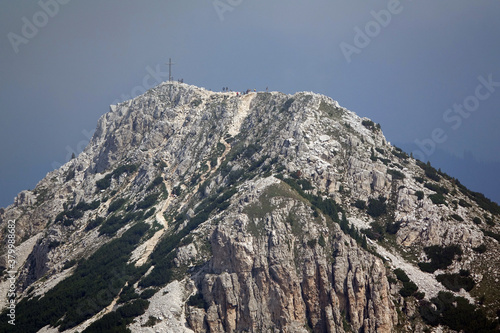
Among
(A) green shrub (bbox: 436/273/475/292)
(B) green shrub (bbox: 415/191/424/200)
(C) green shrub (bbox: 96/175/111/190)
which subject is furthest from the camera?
(C) green shrub (bbox: 96/175/111/190)

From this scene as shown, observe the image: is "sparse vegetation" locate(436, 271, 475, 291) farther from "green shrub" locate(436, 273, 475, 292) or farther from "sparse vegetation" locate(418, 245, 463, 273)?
"sparse vegetation" locate(418, 245, 463, 273)

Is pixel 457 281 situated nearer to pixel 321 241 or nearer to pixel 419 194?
pixel 419 194

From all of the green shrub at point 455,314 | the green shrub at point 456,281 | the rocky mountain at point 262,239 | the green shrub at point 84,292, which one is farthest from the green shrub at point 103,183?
the green shrub at point 456,281

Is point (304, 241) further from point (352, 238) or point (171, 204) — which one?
point (171, 204)

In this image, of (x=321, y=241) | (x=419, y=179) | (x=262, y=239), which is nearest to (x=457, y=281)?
(x=321, y=241)

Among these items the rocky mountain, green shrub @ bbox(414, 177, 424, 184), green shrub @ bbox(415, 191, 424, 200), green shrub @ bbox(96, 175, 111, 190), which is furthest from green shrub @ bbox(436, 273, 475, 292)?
green shrub @ bbox(96, 175, 111, 190)

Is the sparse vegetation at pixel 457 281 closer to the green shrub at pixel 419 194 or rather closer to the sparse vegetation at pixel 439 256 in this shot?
the sparse vegetation at pixel 439 256

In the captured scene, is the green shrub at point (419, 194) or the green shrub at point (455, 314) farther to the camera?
the green shrub at point (419, 194)

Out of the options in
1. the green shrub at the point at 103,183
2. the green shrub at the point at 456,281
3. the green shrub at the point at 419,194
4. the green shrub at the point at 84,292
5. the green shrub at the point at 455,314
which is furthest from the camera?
the green shrub at the point at 103,183
